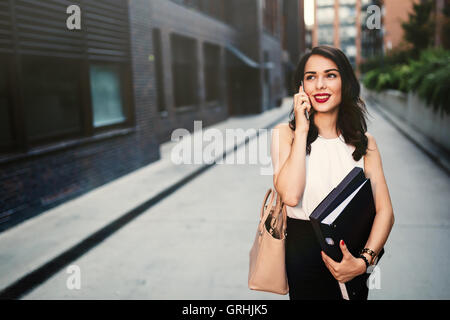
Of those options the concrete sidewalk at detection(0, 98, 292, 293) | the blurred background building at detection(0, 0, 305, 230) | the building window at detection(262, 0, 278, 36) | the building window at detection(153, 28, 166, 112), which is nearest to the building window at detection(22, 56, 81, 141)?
the blurred background building at detection(0, 0, 305, 230)

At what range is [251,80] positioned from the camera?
26344 millimetres

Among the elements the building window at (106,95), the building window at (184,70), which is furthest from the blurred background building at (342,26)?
the building window at (106,95)

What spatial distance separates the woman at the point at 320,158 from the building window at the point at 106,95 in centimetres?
753

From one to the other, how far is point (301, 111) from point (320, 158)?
260 mm

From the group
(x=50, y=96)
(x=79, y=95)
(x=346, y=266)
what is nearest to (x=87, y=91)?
(x=79, y=95)

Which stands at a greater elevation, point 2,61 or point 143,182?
point 2,61

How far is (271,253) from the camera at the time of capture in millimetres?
2031

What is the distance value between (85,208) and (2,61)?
2.55 meters

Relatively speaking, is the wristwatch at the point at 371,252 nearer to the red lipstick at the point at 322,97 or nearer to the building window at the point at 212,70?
the red lipstick at the point at 322,97

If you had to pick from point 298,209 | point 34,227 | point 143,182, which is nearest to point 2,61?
point 34,227

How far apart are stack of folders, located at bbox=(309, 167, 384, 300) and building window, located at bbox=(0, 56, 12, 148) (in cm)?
587

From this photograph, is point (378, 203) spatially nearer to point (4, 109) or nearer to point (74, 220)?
point (74, 220)
